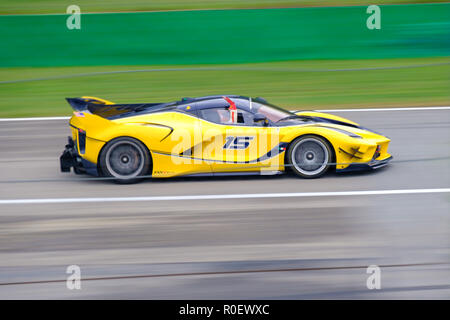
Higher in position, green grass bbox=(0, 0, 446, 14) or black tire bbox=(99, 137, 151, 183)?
green grass bbox=(0, 0, 446, 14)

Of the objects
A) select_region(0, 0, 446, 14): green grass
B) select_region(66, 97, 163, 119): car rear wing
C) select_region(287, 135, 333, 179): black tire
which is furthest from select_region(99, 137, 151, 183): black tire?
select_region(0, 0, 446, 14): green grass

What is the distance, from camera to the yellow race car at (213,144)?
7430 millimetres

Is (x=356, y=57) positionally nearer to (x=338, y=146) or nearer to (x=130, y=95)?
(x=130, y=95)

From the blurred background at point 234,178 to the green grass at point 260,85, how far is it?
0.19ft

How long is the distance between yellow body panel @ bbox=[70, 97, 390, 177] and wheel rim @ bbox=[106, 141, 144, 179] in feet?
0.46

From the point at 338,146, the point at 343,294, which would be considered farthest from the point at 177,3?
the point at 343,294

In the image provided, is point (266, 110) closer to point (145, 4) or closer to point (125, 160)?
point (125, 160)

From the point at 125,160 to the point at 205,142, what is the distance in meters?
1.10

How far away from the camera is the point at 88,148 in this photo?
7574 millimetres

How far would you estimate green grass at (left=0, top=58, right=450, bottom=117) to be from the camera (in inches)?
502

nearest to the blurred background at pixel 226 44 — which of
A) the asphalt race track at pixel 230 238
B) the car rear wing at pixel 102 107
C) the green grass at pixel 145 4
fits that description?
the green grass at pixel 145 4

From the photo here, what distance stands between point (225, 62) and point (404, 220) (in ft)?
32.1

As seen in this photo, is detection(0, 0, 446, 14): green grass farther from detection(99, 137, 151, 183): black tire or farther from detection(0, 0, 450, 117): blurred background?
detection(99, 137, 151, 183): black tire

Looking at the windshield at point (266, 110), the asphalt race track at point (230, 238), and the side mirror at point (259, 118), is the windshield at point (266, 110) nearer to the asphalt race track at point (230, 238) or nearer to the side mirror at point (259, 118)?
the side mirror at point (259, 118)
